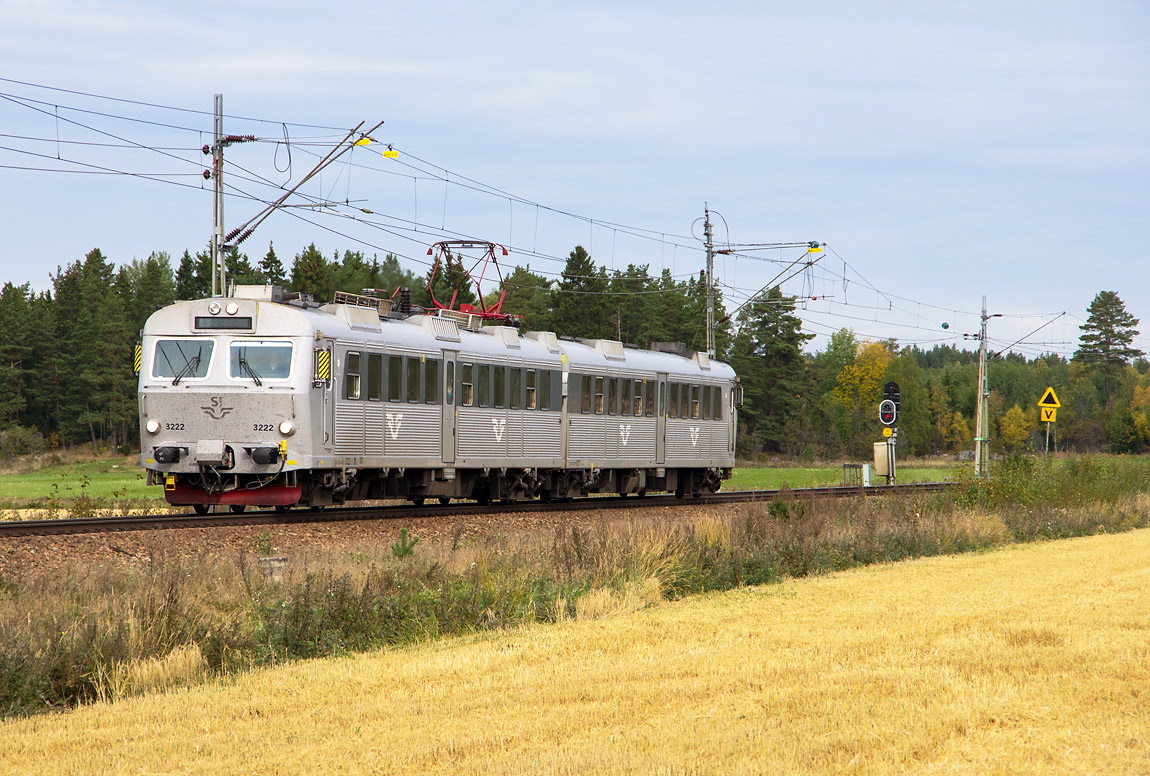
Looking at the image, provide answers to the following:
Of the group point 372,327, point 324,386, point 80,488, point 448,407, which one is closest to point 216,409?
point 324,386

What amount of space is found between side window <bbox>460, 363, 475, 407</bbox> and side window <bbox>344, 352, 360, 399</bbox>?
3.06m

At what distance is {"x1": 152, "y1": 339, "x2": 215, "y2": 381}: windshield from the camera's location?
21375 mm

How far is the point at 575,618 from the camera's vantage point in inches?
502

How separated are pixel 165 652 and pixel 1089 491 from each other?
22520 millimetres

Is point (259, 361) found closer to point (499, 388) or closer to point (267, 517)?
point (267, 517)

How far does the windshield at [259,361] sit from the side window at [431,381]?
10.8ft

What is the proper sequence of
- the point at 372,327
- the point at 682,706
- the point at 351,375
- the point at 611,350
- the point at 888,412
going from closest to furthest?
the point at 682,706 < the point at 351,375 < the point at 372,327 < the point at 611,350 < the point at 888,412

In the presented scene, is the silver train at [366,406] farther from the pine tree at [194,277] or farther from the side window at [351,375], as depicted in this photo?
Answer: the pine tree at [194,277]

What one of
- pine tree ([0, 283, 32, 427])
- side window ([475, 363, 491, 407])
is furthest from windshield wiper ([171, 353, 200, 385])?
pine tree ([0, 283, 32, 427])

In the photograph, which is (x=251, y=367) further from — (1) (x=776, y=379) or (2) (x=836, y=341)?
(2) (x=836, y=341)

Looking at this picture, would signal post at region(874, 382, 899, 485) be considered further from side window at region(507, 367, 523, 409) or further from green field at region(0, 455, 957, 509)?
side window at region(507, 367, 523, 409)

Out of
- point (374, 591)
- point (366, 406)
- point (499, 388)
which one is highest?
point (499, 388)

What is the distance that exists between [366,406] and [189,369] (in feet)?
9.72

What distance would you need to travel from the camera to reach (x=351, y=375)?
72.1 ft
